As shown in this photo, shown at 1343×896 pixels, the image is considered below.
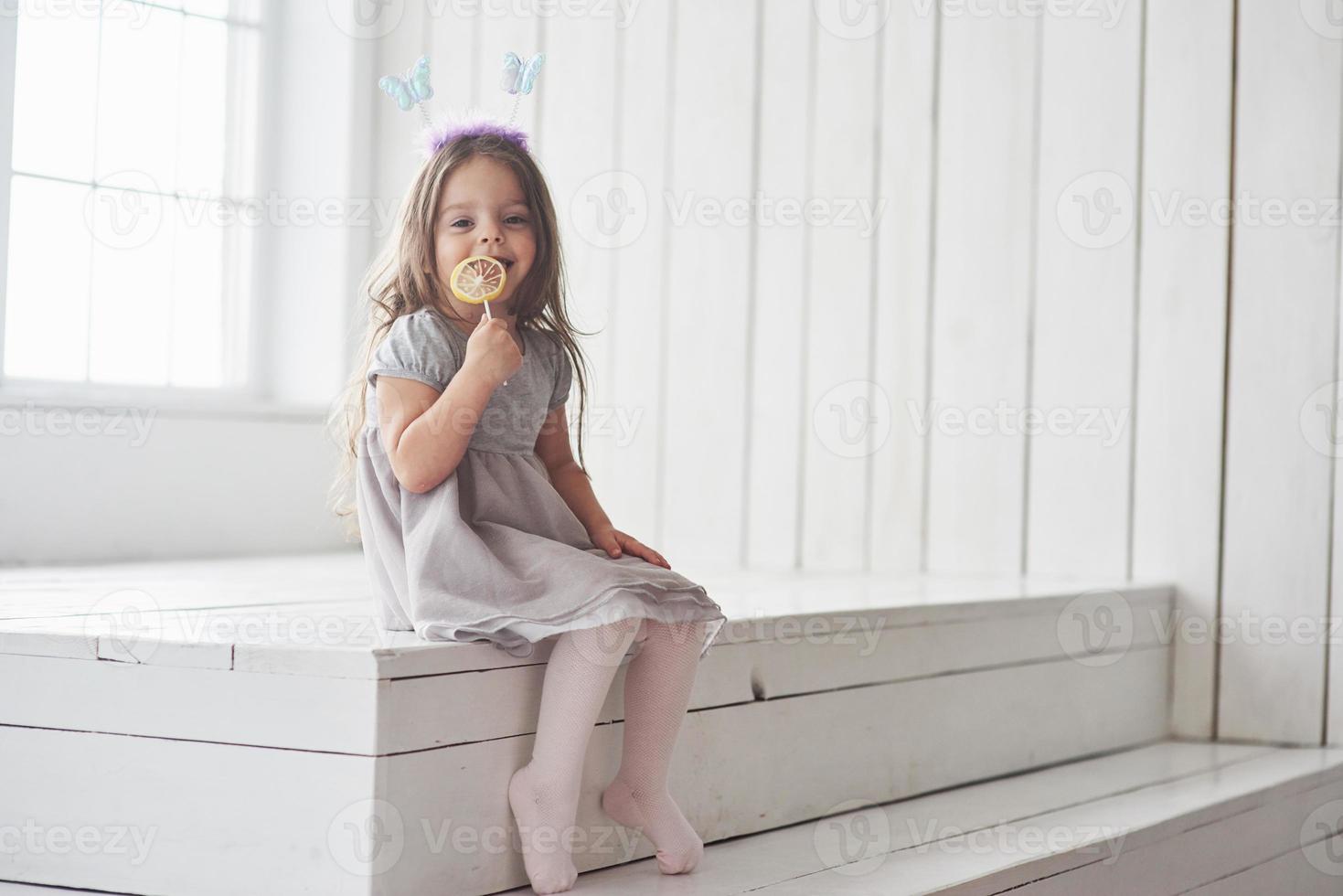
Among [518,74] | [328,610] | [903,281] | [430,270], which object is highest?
[518,74]

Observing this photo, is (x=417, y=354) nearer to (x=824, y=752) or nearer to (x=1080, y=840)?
(x=824, y=752)

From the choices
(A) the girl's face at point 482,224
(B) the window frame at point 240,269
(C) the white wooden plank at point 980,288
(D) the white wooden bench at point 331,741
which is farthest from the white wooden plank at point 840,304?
(A) the girl's face at point 482,224

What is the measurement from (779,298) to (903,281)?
24cm

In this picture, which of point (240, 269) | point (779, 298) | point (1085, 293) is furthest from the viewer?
point (240, 269)

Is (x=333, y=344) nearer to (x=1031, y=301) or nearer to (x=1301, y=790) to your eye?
(x=1031, y=301)

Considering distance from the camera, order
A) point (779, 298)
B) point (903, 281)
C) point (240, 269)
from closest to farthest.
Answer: point (903, 281), point (779, 298), point (240, 269)

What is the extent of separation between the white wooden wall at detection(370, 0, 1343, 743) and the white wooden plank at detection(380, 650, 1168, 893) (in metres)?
0.27

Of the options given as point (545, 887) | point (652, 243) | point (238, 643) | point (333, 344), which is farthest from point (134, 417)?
point (545, 887)

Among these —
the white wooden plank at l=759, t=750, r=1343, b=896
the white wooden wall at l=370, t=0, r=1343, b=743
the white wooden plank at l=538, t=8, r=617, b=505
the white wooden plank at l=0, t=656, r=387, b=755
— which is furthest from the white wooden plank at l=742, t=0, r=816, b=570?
the white wooden plank at l=0, t=656, r=387, b=755

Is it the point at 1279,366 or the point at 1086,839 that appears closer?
the point at 1086,839

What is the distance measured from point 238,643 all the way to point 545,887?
0.38m

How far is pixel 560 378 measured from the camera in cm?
166

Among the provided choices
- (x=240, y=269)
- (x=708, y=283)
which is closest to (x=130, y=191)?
(x=240, y=269)

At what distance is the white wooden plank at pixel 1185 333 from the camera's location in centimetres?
236
